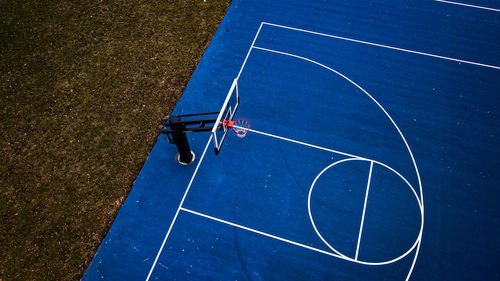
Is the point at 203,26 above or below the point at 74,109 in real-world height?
above

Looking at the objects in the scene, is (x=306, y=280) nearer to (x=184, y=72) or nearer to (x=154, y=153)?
(x=154, y=153)

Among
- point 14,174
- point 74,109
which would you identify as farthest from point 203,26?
point 14,174

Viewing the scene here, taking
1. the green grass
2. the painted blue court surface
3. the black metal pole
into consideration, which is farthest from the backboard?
the green grass

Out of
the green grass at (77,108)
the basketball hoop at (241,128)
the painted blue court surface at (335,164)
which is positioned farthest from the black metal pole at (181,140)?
the basketball hoop at (241,128)

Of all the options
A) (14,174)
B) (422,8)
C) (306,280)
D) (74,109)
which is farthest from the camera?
(422,8)

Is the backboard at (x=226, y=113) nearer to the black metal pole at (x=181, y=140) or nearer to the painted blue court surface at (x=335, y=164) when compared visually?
the black metal pole at (x=181, y=140)

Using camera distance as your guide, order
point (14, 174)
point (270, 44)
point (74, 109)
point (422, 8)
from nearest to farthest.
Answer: point (14, 174), point (74, 109), point (270, 44), point (422, 8)

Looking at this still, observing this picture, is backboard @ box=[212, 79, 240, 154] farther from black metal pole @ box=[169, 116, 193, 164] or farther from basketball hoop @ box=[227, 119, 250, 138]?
basketball hoop @ box=[227, 119, 250, 138]
